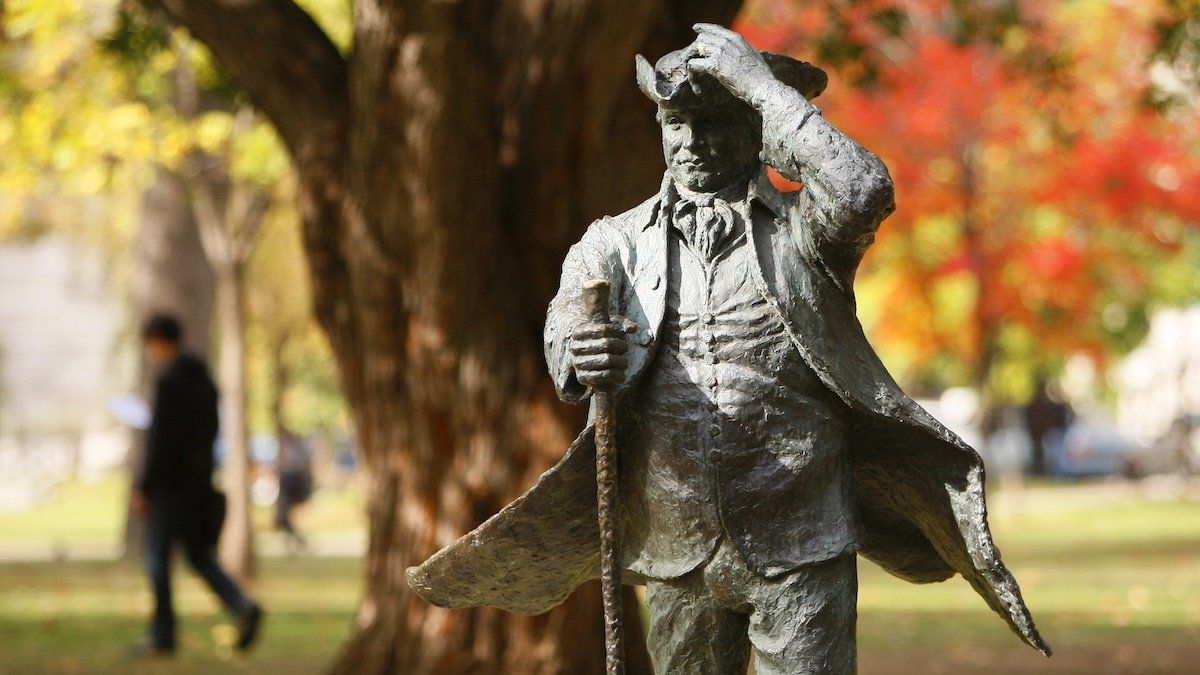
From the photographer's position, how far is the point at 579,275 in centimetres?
434

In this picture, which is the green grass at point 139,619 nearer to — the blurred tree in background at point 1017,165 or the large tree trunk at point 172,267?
the large tree trunk at point 172,267

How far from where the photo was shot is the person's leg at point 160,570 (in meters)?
10.1

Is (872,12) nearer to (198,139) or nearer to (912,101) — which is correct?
(198,139)

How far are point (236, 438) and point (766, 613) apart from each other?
1214 centimetres

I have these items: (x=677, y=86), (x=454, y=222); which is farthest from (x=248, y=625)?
(x=677, y=86)

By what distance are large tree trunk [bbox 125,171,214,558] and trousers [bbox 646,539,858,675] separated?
13.9 metres

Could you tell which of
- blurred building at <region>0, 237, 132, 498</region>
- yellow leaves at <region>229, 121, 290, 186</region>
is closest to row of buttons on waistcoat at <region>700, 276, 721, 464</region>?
yellow leaves at <region>229, 121, 290, 186</region>

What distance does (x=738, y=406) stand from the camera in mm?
4207

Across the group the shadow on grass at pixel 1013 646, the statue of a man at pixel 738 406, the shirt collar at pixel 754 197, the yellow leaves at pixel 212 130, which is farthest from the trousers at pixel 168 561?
the shirt collar at pixel 754 197

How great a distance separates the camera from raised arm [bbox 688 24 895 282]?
3.99 meters

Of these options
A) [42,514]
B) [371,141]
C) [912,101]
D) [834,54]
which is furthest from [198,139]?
[42,514]

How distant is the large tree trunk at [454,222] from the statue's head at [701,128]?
310 centimetres

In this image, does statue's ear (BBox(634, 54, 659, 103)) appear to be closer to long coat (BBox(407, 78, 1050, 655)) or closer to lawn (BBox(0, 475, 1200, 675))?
long coat (BBox(407, 78, 1050, 655))

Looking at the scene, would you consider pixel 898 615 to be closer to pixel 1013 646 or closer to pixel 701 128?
pixel 1013 646
